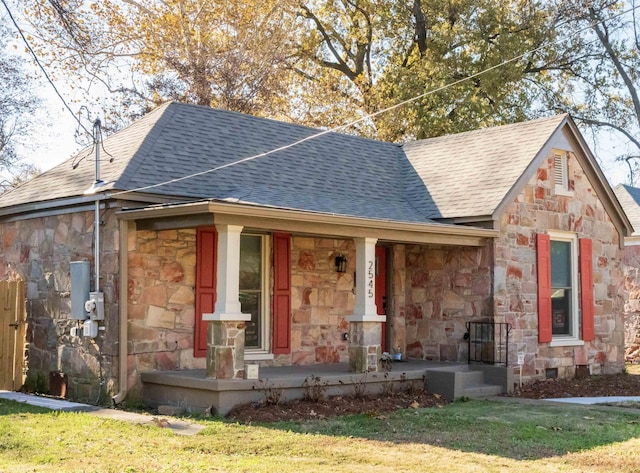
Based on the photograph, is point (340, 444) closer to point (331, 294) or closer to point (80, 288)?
point (80, 288)

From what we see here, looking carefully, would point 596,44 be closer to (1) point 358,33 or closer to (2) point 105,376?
(1) point 358,33

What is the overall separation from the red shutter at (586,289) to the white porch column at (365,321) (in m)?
4.94

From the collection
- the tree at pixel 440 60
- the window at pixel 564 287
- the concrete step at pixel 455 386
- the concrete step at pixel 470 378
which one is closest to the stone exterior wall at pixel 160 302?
the concrete step at pixel 455 386

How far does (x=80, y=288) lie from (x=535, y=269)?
23.9 ft

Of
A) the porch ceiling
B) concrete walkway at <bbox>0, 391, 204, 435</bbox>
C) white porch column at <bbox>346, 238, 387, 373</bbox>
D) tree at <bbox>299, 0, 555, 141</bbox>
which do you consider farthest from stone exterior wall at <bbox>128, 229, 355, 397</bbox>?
tree at <bbox>299, 0, 555, 141</bbox>

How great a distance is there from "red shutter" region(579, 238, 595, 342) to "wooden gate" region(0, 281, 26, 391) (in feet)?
30.6

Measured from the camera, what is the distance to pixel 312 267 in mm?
12852

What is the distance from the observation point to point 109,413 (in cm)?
981

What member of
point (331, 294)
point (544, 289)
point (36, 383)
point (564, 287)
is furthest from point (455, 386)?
point (36, 383)

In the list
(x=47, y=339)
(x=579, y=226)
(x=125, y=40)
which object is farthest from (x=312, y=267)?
(x=125, y=40)

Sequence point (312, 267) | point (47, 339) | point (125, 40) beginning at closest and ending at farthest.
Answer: point (47, 339)
point (312, 267)
point (125, 40)

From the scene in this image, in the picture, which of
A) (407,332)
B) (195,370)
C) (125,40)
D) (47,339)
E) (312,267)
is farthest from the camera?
(125,40)

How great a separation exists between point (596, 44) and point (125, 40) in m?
15.7

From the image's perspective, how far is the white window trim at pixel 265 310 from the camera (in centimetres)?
1212
